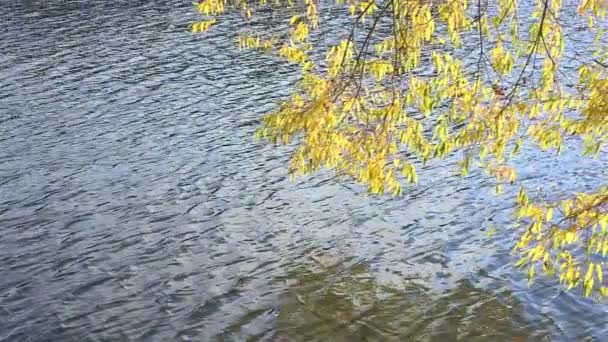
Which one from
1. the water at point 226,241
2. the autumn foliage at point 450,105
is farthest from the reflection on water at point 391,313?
the autumn foliage at point 450,105

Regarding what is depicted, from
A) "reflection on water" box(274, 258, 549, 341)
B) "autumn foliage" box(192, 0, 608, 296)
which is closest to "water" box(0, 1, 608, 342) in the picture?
"reflection on water" box(274, 258, 549, 341)

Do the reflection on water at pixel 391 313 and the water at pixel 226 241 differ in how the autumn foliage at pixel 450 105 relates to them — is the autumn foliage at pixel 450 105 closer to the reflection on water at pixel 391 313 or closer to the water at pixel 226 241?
the reflection on water at pixel 391 313

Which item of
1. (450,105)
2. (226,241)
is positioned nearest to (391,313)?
(226,241)

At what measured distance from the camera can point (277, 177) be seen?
68.6ft

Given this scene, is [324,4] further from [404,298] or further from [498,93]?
[498,93]

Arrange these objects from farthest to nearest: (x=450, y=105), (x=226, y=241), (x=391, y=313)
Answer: (x=226, y=241), (x=391, y=313), (x=450, y=105)

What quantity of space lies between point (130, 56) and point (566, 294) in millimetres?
26066

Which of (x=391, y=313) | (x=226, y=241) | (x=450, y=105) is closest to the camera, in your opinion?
(x=450, y=105)

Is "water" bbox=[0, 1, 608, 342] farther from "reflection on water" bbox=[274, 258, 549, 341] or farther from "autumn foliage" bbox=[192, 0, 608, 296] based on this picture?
"autumn foliage" bbox=[192, 0, 608, 296]

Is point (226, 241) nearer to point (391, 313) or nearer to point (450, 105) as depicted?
point (391, 313)

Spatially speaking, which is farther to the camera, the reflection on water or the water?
the water

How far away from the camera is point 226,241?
17.4 metres

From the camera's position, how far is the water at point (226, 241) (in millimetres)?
13977

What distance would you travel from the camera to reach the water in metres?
14.0
